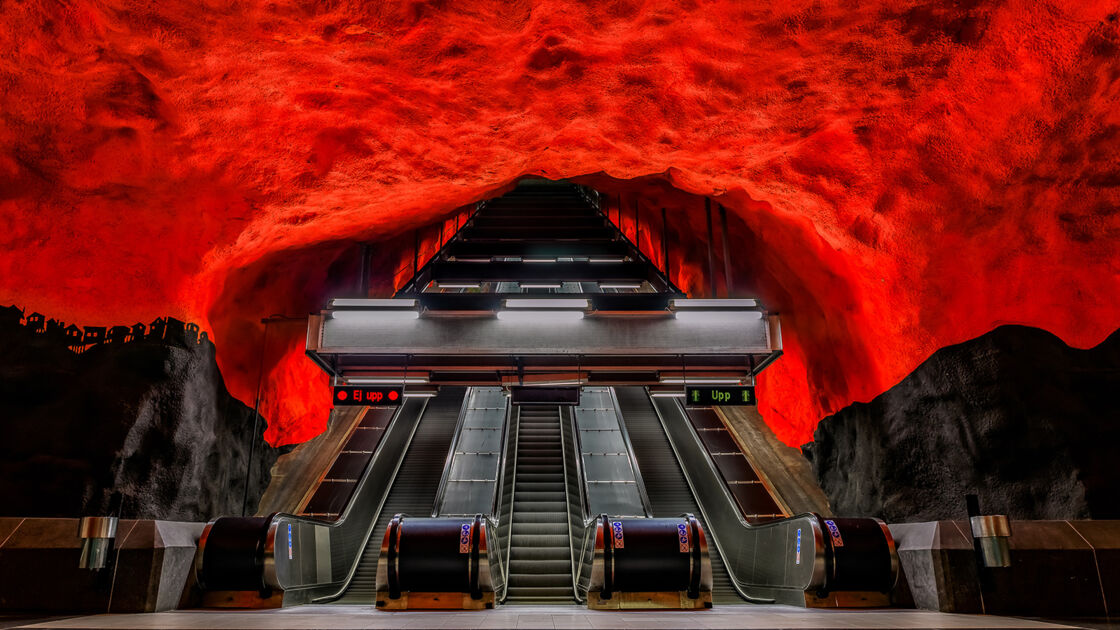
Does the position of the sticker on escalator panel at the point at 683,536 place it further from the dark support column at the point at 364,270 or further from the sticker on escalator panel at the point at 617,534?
the dark support column at the point at 364,270

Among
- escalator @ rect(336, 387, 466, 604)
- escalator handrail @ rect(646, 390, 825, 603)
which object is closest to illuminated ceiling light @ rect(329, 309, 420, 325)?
escalator @ rect(336, 387, 466, 604)

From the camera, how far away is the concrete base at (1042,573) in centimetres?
544

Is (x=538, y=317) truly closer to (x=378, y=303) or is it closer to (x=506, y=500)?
(x=378, y=303)

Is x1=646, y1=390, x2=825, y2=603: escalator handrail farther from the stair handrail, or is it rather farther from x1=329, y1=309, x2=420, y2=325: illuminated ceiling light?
x1=329, y1=309, x2=420, y2=325: illuminated ceiling light

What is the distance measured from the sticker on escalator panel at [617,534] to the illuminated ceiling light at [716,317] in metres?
3.15

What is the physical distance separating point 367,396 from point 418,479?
3917 millimetres

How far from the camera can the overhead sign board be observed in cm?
912

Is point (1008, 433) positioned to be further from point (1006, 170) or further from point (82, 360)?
point (82, 360)

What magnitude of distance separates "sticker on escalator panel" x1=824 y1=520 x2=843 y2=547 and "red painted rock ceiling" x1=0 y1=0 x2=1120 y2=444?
1986mm

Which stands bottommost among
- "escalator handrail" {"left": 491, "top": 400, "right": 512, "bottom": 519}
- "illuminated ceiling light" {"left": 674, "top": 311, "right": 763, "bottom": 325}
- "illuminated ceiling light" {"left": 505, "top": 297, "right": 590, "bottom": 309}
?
"escalator handrail" {"left": 491, "top": 400, "right": 512, "bottom": 519}

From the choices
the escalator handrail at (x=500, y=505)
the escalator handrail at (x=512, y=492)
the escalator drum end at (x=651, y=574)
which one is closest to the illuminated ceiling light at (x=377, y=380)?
the escalator handrail at (x=500, y=505)

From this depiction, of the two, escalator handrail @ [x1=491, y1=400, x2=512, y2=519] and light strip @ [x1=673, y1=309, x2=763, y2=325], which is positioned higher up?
light strip @ [x1=673, y1=309, x2=763, y2=325]

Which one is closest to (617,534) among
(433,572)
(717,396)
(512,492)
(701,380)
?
(433,572)

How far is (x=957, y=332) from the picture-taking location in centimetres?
676
